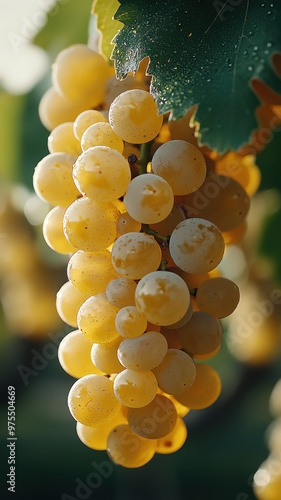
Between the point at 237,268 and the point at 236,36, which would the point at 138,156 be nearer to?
the point at 236,36

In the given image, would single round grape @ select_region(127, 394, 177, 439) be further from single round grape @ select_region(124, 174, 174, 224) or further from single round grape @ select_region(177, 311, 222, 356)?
single round grape @ select_region(124, 174, 174, 224)

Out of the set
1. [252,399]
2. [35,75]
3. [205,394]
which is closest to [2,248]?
[35,75]

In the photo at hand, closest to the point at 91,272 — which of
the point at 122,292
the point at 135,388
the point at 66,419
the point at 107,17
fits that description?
the point at 122,292

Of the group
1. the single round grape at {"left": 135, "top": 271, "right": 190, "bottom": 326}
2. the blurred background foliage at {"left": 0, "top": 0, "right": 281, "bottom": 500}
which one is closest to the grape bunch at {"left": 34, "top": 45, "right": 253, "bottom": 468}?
the single round grape at {"left": 135, "top": 271, "right": 190, "bottom": 326}

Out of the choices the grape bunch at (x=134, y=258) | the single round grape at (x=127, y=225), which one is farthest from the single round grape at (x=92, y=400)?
the single round grape at (x=127, y=225)

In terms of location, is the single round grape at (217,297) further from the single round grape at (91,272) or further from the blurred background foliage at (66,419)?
the blurred background foliage at (66,419)
